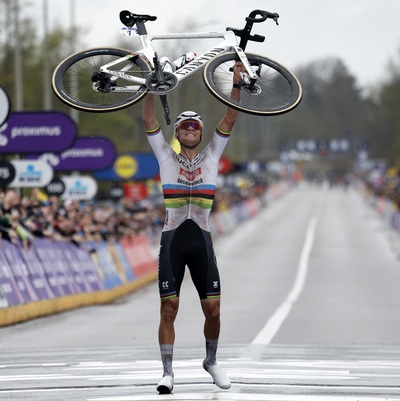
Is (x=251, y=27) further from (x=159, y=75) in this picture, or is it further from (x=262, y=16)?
Answer: (x=159, y=75)

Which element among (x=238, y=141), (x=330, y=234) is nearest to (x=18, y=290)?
(x=330, y=234)

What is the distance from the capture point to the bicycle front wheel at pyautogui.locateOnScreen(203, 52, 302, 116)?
1052 cm

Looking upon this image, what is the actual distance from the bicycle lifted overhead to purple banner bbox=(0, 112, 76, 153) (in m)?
11.4

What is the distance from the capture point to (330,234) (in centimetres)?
6425

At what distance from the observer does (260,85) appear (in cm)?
1080

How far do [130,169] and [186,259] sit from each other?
28675 millimetres

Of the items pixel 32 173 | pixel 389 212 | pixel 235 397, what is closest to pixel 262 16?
pixel 235 397

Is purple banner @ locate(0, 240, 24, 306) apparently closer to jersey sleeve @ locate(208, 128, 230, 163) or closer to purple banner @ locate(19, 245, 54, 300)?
purple banner @ locate(19, 245, 54, 300)

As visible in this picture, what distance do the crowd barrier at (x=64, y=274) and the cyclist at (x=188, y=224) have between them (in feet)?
30.2

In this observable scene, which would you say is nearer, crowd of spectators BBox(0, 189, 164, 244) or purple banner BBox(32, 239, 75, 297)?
crowd of spectators BBox(0, 189, 164, 244)

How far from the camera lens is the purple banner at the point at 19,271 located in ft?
65.0

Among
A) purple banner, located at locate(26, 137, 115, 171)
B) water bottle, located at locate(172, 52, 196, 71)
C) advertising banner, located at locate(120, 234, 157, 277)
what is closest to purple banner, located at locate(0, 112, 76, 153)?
purple banner, located at locate(26, 137, 115, 171)

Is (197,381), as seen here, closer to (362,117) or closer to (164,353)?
(164,353)

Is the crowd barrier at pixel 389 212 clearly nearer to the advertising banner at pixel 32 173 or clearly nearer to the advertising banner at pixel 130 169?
the advertising banner at pixel 130 169
